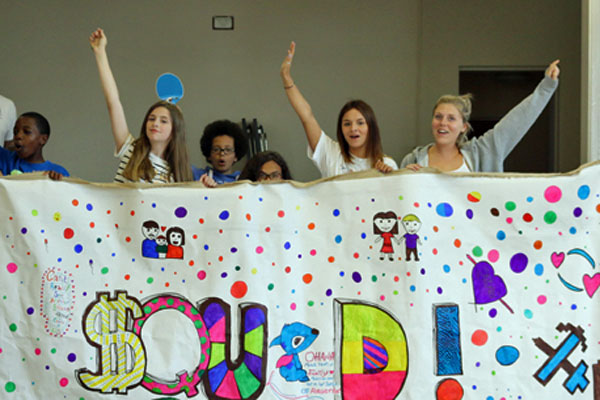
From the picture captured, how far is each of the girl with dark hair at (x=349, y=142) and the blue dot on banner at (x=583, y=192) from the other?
0.79 metres

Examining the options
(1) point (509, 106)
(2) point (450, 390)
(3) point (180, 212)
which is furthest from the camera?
(1) point (509, 106)

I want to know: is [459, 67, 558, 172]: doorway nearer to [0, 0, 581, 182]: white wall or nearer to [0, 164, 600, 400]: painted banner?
[0, 0, 581, 182]: white wall

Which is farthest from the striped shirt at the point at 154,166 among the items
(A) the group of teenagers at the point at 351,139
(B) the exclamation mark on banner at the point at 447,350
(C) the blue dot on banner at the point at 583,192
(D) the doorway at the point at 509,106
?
(D) the doorway at the point at 509,106

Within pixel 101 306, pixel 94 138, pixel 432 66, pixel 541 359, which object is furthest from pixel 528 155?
pixel 101 306

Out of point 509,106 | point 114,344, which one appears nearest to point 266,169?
point 114,344

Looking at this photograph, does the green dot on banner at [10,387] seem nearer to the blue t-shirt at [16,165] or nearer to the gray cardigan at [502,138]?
the blue t-shirt at [16,165]

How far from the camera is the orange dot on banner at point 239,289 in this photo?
2.62 m

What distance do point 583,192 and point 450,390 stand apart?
867 millimetres

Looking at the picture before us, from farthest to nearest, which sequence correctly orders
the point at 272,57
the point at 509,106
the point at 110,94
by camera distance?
the point at 509,106, the point at 272,57, the point at 110,94

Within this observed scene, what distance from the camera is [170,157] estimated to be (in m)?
3.20

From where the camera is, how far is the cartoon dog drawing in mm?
2584

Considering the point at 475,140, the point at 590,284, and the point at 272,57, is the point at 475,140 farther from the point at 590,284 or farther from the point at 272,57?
the point at 272,57

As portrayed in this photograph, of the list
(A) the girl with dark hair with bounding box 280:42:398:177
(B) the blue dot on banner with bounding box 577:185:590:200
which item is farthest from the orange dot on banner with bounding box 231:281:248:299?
(B) the blue dot on banner with bounding box 577:185:590:200

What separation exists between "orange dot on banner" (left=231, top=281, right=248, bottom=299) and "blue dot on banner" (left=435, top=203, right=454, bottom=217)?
0.75 meters
